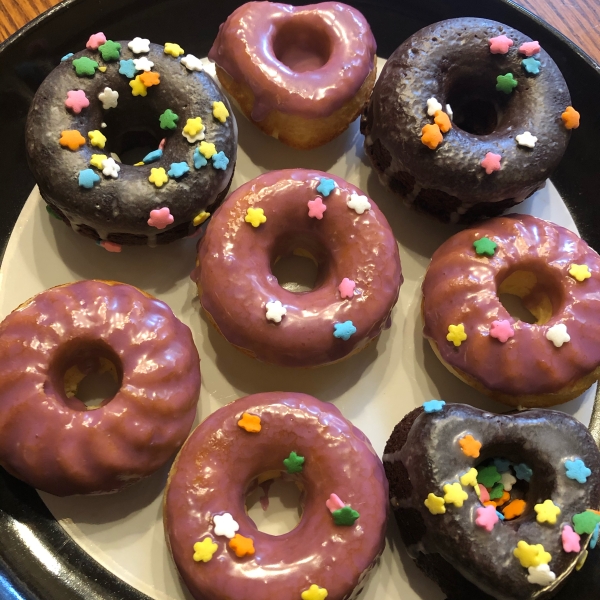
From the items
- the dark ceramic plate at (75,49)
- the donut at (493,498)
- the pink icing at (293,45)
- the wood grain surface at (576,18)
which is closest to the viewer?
the donut at (493,498)

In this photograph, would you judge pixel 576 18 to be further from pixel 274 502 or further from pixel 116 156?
pixel 274 502

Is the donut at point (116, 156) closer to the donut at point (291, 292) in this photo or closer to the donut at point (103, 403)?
the donut at point (291, 292)

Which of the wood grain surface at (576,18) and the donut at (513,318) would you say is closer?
the donut at (513,318)

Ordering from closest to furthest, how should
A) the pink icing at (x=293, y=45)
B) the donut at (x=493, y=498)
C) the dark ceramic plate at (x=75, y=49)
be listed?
the donut at (x=493, y=498) < the dark ceramic plate at (x=75, y=49) < the pink icing at (x=293, y=45)

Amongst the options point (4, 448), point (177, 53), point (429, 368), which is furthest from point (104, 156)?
point (429, 368)

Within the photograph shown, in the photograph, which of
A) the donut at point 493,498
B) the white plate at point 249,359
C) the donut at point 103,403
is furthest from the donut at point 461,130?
the donut at point 103,403

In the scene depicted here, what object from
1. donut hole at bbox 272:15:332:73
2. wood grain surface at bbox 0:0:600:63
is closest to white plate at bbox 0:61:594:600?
donut hole at bbox 272:15:332:73

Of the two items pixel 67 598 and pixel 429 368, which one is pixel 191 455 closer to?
pixel 67 598
